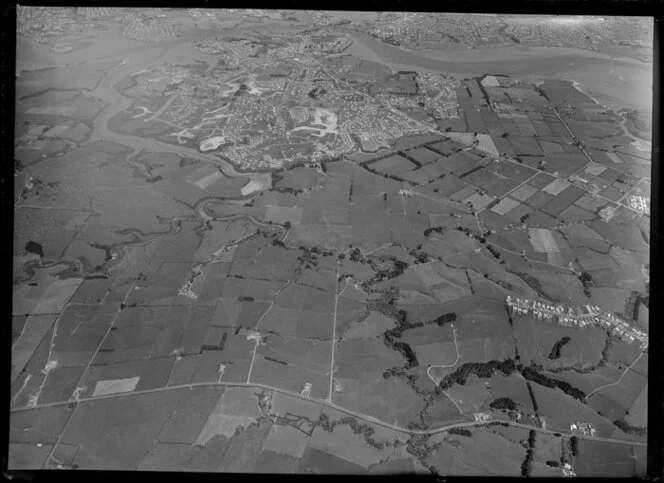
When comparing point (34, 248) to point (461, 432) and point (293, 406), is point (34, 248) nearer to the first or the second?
point (293, 406)

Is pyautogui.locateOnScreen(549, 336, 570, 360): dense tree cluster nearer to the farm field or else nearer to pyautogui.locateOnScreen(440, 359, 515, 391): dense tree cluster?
the farm field

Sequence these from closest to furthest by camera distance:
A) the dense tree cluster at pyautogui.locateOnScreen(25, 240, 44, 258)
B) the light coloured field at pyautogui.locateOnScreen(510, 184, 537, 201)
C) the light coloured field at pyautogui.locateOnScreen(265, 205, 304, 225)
A: the dense tree cluster at pyautogui.locateOnScreen(25, 240, 44, 258) → the light coloured field at pyautogui.locateOnScreen(265, 205, 304, 225) → the light coloured field at pyautogui.locateOnScreen(510, 184, 537, 201)

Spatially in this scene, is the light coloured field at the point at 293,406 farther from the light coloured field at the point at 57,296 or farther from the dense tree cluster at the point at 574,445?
the light coloured field at the point at 57,296

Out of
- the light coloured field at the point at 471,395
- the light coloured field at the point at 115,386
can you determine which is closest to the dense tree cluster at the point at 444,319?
the light coloured field at the point at 471,395

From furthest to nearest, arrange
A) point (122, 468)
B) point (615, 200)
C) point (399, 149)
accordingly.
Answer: point (399, 149)
point (615, 200)
point (122, 468)

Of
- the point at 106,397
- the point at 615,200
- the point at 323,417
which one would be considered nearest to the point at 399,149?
the point at 615,200

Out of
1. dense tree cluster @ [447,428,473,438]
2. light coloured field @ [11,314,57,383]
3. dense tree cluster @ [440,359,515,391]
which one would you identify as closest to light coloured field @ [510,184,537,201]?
dense tree cluster @ [440,359,515,391]

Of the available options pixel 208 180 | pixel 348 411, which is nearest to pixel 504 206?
pixel 348 411

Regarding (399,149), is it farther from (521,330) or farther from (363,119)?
(521,330)
